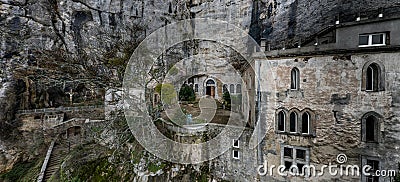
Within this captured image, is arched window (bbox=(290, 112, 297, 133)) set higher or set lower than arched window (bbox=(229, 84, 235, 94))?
lower

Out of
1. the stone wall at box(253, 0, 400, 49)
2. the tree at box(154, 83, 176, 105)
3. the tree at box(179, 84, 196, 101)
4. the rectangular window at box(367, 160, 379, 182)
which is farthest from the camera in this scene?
the tree at box(179, 84, 196, 101)

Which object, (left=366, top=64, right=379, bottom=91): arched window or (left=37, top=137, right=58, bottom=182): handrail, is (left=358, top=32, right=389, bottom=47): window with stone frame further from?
(left=37, top=137, right=58, bottom=182): handrail

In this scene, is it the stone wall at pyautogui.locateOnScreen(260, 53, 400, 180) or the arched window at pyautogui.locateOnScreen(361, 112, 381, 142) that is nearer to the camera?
the stone wall at pyautogui.locateOnScreen(260, 53, 400, 180)

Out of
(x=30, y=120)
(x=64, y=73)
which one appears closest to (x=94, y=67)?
(x=64, y=73)

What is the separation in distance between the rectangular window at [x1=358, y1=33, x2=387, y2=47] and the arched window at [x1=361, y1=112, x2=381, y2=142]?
7.65 ft

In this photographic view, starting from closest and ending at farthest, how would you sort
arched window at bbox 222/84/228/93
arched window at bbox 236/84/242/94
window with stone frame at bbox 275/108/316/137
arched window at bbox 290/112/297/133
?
window with stone frame at bbox 275/108/316/137 → arched window at bbox 290/112/297/133 → arched window at bbox 236/84/242/94 → arched window at bbox 222/84/228/93

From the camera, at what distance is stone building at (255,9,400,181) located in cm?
634

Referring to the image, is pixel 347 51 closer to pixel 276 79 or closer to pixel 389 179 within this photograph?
pixel 276 79

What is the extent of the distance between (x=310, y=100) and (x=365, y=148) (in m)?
2.28

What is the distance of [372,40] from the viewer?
6625 mm

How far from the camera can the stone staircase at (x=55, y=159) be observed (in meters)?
10.4

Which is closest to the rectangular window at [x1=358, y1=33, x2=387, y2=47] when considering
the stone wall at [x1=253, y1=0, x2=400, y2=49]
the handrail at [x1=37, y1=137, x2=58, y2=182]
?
the stone wall at [x1=253, y1=0, x2=400, y2=49]

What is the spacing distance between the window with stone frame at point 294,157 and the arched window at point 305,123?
68 cm

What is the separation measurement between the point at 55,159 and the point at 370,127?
15406mm
